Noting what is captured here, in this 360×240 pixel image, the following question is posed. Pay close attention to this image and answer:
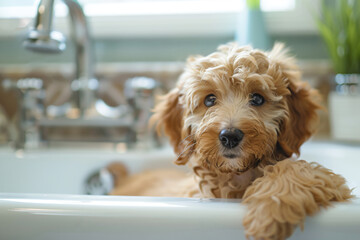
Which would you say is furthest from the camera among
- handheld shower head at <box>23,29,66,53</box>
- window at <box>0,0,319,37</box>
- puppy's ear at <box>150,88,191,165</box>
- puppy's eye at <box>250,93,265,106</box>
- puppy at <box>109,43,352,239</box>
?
window at <box>0,0,319,37</box>

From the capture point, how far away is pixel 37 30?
107 cm

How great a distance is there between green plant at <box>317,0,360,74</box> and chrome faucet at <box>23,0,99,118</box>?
1115 millimetres

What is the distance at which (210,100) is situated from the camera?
86cm

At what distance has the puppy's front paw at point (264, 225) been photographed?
49cm

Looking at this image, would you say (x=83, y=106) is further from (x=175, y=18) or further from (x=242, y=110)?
(x=242, y=110)

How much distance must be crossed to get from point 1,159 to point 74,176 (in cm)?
36

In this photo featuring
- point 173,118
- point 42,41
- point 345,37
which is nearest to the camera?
point 173,118

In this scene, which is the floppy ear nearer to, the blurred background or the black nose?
the black nose

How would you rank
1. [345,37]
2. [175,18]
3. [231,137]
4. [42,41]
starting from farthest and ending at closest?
[175,18], [345,37], [42,41], [231,137]

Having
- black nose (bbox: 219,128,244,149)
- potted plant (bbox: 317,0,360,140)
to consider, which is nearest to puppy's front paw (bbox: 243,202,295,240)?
black nose (bbox: 219,128,244,149)

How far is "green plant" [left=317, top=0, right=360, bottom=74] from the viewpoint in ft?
4.57

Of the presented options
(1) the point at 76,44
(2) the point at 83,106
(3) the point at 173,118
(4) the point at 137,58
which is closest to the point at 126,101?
(2) the point at 83,106

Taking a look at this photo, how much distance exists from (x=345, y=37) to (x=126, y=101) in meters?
1.06

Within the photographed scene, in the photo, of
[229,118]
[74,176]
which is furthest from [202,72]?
[74,176]
